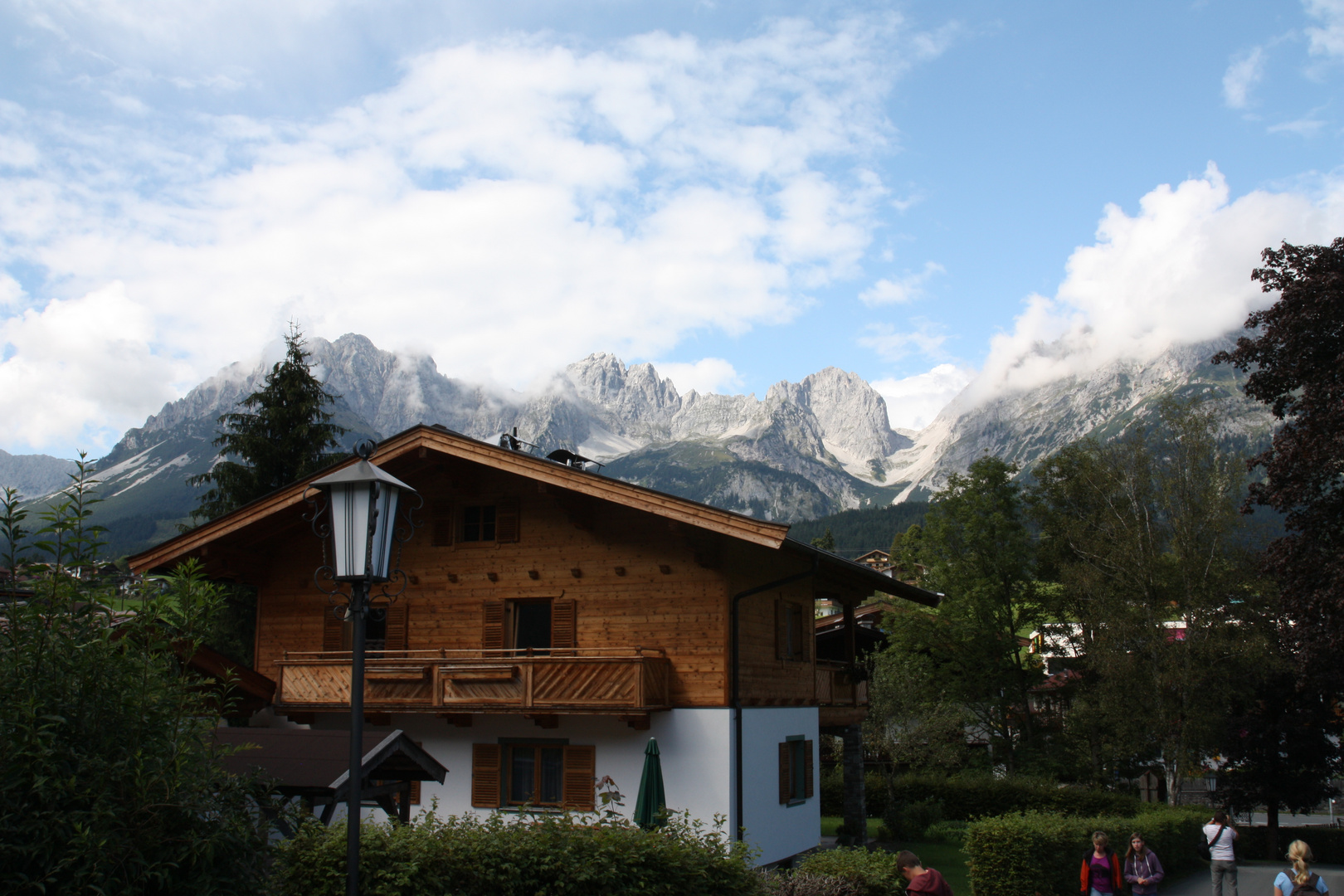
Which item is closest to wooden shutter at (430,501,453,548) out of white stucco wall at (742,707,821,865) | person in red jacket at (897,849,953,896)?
white stucco wall at (742,707,821,865)

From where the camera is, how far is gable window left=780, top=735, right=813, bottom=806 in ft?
62.5

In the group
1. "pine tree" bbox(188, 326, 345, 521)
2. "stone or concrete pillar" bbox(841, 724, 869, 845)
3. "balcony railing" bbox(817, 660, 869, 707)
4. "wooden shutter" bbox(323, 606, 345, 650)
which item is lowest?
"stone or concrete pillar" bbox(841, 724, 869, 845)

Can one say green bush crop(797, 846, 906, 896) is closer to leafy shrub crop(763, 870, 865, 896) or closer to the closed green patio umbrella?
leafy shrub crop(763, 870, 865, 896)

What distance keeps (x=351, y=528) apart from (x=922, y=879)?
671 cm

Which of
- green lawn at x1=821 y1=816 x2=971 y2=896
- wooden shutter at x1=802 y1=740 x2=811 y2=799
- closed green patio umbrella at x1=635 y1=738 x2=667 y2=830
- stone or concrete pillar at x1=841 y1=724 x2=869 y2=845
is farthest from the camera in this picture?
stone or concrete pillar at x1=841 y1=724 x2=869 y2=845

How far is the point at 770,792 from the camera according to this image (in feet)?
59.7

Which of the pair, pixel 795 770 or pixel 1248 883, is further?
pixel 1248 883

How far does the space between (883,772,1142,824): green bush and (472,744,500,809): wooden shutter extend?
16967mm

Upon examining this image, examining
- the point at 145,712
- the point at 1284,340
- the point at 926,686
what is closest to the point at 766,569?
the point at 1284,340

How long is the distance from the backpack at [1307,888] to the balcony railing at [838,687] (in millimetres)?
10602

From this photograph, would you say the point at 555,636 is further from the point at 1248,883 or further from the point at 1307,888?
the point at 1248,883

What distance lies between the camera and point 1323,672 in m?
22.7

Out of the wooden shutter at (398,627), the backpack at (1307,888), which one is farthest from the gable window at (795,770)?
the backpack at (1307,888)

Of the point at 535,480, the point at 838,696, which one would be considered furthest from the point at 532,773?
the point at 838,696
